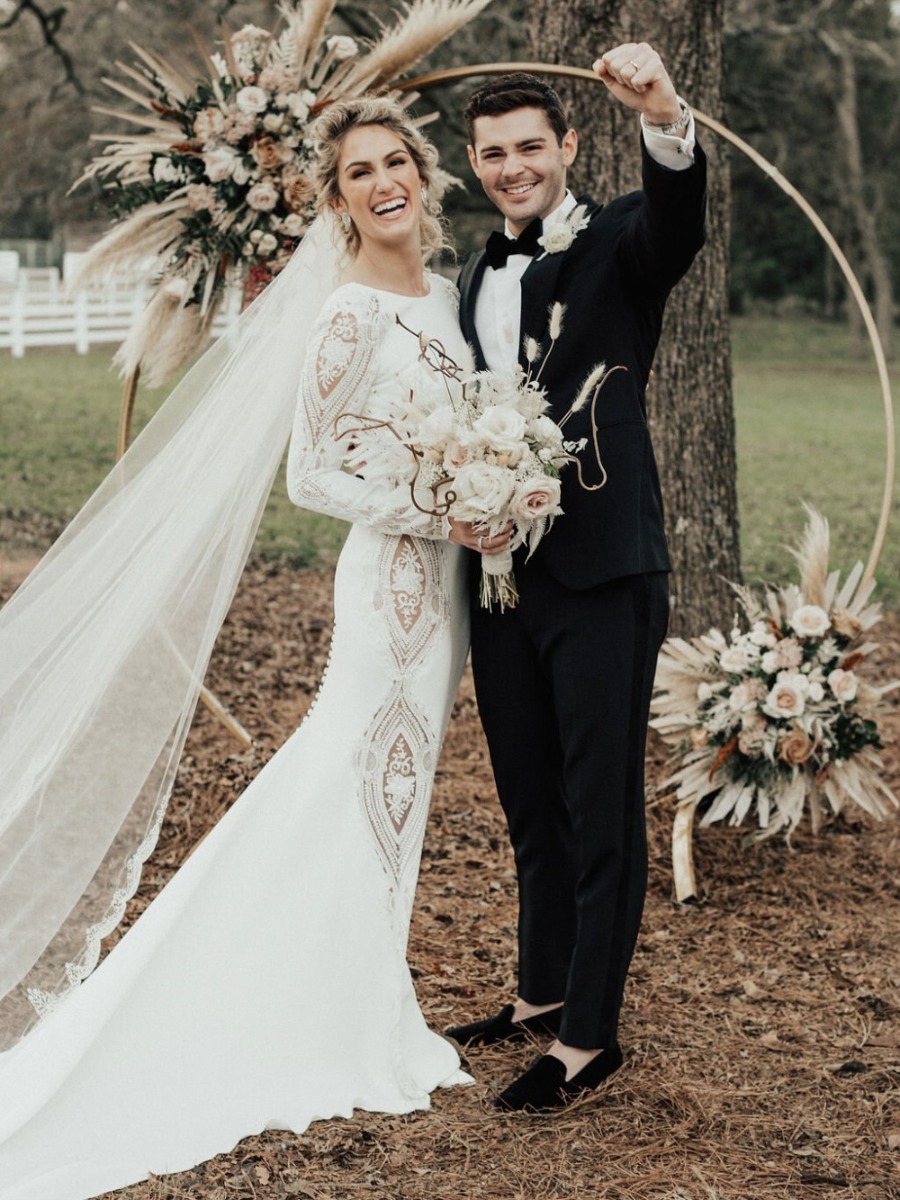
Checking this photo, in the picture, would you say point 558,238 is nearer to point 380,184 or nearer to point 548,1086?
point 380,184

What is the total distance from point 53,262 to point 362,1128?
28406 millimetres

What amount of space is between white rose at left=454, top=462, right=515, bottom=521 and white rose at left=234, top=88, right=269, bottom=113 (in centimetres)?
192

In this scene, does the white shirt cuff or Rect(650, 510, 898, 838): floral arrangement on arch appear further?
Rect(650, 510, 898, 838): floral arrangement on arch

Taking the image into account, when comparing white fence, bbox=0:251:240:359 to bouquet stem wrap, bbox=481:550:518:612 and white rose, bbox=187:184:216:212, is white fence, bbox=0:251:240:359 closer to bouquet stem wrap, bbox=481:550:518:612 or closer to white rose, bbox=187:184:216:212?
white rose, bbox=187:184:216:212

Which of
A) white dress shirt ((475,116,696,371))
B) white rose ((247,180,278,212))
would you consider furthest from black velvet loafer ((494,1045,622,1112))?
white rose ((247,180,278,212))

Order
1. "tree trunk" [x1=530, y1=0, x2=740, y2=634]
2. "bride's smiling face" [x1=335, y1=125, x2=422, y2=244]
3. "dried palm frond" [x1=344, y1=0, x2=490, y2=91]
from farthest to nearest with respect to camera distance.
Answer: "tree trunk" [x1=530, y1=0, x2=740, y2=634]
"dried palm frond" [x1=344, y1=0, x2=490, y2=91]
"bride's smiling face" [x1=335, y1=125, x2=422, y2=244]

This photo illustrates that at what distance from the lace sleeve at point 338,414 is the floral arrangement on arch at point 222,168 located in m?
1.13

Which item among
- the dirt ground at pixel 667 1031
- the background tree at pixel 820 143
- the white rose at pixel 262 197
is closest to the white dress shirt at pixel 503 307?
the white rose at pixel 262 197

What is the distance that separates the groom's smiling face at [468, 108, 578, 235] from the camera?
331cm

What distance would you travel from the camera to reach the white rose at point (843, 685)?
15.9 ft

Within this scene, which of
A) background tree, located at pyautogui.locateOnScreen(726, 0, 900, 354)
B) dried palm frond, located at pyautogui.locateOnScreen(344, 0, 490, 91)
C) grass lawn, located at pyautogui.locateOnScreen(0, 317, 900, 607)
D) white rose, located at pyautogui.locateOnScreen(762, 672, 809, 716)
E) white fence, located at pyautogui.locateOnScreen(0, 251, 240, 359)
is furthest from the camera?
background tree, located at pyautogui.locateOnScreen(726, 0, 900, 354)

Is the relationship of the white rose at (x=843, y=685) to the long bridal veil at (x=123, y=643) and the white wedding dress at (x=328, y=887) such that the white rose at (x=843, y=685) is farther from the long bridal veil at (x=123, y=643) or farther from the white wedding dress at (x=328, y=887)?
the long bridal veil at (x=123, y=643)

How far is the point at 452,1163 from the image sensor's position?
10.4 feet

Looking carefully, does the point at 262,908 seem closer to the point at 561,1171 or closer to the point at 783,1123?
the point at 561,1171
